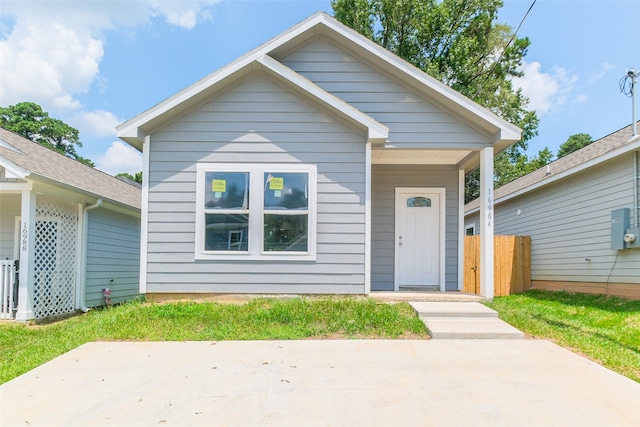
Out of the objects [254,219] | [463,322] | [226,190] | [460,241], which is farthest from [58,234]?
[460,241]

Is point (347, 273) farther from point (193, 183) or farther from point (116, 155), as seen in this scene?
point (116, 155)

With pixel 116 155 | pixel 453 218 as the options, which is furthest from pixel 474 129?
pixel 116 155

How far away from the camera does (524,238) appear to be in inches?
434

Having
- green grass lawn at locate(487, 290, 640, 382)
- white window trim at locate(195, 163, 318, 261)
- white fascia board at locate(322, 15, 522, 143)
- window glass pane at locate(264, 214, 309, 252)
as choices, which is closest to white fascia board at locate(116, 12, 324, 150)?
white window trim at locate(195, 163, 318, 261)

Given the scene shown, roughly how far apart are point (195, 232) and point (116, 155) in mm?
36727

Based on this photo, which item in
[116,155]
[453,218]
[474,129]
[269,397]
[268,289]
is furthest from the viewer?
[116,155]

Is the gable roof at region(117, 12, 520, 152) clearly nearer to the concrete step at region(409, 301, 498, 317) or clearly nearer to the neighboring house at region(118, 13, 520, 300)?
the neighboring house at region(118, 13, 520, 300)

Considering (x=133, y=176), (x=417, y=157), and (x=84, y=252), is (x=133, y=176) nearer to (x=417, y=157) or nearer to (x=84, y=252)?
(x=84, y=252)

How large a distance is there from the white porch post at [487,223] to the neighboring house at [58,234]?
7.54 meters

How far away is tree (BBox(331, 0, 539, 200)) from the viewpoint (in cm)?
1772

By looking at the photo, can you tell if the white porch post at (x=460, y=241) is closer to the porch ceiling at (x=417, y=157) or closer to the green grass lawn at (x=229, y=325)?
the porch ceiling at (x=417, y=157)

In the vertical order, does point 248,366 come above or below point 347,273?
below

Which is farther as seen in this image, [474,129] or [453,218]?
[453,218]

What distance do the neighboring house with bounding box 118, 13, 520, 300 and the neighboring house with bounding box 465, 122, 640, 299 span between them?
9.38ft
